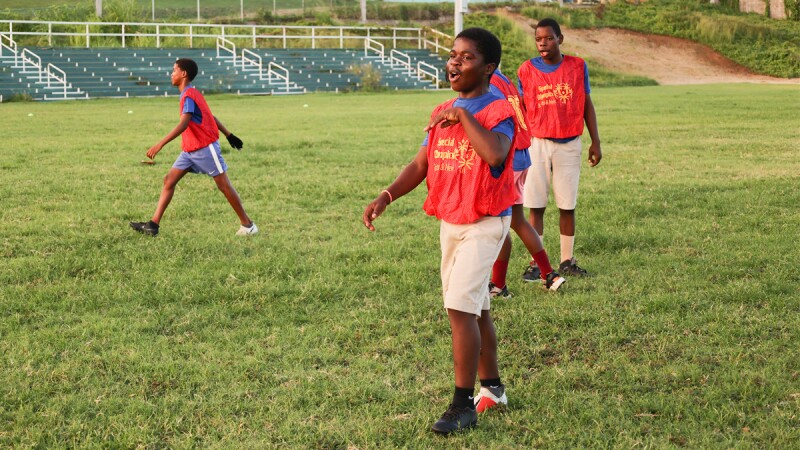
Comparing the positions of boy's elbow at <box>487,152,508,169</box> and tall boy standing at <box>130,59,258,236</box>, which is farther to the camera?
tall boy standing at <box>130,59,258,236</box>

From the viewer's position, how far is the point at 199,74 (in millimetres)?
33188

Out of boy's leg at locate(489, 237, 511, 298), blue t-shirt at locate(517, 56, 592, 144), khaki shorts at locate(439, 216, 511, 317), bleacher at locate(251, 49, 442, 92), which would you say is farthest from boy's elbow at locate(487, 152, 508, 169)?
bleacher at locate(251, 49, 442, 92)

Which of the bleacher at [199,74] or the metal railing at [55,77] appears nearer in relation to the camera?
the metal railing at [55,77]

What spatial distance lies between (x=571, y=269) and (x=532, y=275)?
0.28 m

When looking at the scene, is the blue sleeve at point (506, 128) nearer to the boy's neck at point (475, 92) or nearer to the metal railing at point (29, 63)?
the boy's neck at point (475, 92)

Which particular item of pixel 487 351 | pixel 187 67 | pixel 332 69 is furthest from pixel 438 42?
pixel 487 351

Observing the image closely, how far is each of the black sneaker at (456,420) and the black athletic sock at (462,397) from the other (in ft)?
0.04

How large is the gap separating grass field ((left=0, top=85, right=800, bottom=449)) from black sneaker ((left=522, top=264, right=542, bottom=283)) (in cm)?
11

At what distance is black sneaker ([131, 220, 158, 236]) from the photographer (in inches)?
287

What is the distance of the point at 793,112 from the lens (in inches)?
794

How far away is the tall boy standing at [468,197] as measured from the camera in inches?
146

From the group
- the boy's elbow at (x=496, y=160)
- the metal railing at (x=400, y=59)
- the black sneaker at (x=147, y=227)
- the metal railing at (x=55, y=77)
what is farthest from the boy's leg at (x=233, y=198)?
the metal railing at (x=400, y=59)

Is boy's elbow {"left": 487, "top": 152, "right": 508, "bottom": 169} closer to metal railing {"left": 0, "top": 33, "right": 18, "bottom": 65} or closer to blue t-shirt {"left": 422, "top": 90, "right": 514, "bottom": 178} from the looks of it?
blue t-shirt {"left": 422, "top": 90, "right": 514, "bottom": 178}

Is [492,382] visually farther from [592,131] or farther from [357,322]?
[592,131]
